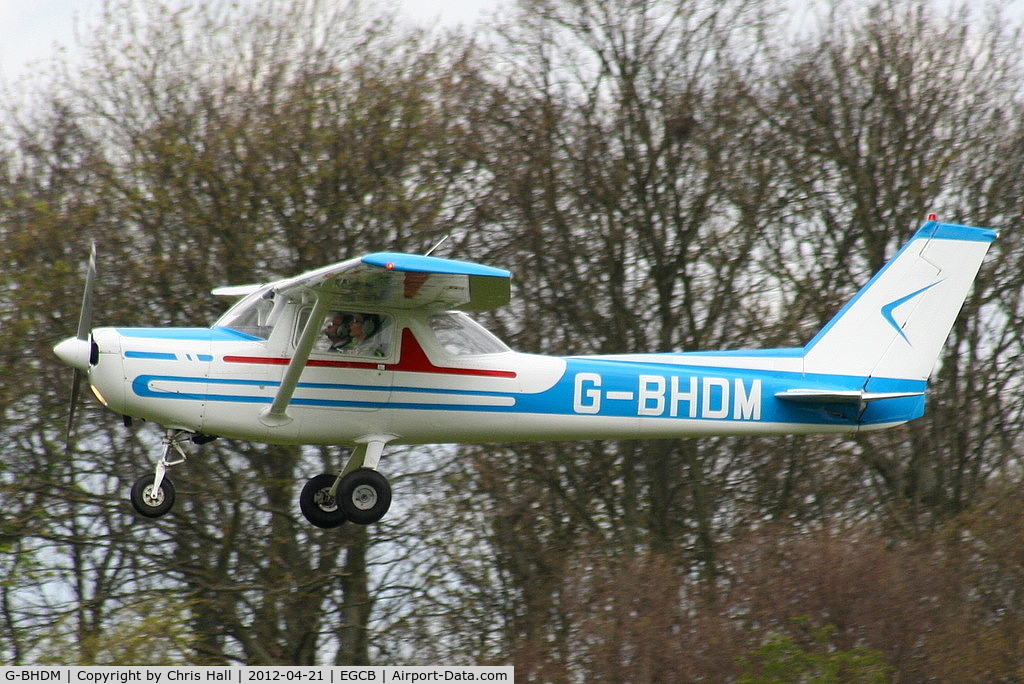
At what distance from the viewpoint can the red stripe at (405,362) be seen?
11.9 meters

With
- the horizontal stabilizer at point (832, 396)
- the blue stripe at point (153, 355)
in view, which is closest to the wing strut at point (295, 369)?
the blue stripe at point (153, 355)

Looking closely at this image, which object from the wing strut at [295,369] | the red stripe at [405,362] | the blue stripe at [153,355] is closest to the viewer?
the wing strut at [295,369]

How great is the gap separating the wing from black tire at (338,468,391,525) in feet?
2.54

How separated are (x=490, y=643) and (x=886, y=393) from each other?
862cm

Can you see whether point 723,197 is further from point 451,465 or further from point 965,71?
point 451,465

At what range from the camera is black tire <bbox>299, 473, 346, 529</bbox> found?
500 inches

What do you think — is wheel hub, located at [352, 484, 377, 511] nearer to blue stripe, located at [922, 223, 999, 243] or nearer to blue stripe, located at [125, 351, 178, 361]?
blue stripe, located at [125, 351, 178, 361]

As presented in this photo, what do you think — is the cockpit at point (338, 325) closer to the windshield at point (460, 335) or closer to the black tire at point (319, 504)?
the windshield at point (460, 335)

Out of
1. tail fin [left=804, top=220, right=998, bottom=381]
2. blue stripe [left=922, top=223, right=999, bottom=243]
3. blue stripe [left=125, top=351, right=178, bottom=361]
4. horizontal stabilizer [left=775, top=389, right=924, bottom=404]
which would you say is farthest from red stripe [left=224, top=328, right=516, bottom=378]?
blue stripe [left=922, top=223, right=999, bottom=243]

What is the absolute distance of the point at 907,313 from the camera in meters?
13.5

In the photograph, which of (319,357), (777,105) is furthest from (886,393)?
(777,105)

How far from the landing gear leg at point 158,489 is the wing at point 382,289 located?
78 centimetres

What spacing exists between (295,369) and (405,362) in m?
1.02

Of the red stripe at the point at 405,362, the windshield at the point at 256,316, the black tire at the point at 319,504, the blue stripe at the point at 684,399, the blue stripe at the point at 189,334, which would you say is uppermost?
the windshield at the point at 256,316
